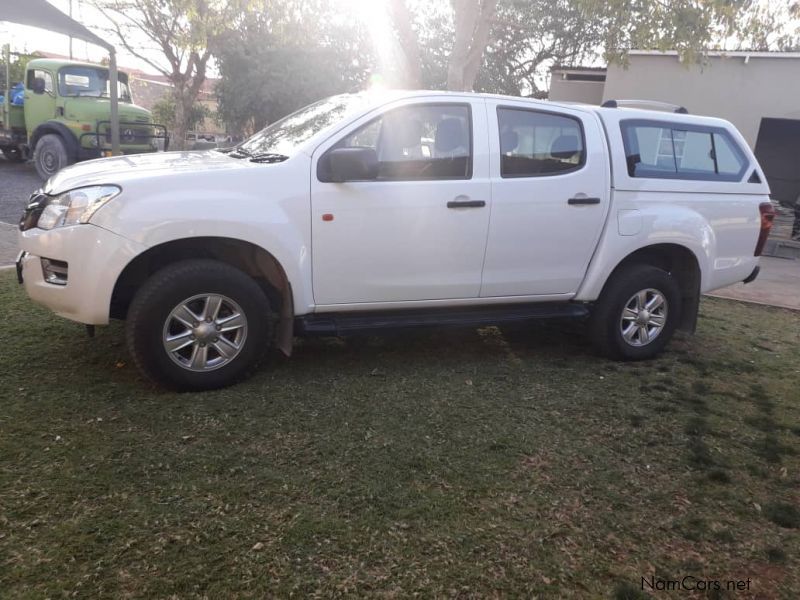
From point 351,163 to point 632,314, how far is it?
2.49m

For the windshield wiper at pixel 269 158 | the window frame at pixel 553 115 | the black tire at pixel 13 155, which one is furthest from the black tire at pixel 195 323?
the black tire at pixel 13 155

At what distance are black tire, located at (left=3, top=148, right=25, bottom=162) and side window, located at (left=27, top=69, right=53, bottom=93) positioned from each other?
234cm

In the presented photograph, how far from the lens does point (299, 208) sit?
383 centimetres

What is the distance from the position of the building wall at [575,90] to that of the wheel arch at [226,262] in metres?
15.2

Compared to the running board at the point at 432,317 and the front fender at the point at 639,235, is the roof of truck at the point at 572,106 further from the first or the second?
the running board at the point at 432,317

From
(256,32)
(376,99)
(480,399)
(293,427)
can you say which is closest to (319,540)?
(293,427)

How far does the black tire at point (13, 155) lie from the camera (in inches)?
617

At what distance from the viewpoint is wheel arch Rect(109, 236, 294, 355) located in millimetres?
3748

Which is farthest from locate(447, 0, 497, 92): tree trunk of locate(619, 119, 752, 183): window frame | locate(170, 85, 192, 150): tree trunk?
locate(170, 85, 192, 150): tree trunk

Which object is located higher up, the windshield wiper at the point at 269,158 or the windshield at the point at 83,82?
the windshield at the point at 83,82

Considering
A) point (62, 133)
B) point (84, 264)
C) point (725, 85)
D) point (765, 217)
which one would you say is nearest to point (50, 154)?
point (62, 133)

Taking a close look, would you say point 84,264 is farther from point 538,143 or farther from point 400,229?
point 538,143

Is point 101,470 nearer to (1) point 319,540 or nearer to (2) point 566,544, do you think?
(1) point 319,540

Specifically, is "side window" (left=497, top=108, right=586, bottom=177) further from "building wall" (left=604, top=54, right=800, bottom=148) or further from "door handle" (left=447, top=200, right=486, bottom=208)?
"building wall" (left=604, top=54, right=800, bottom=148)
